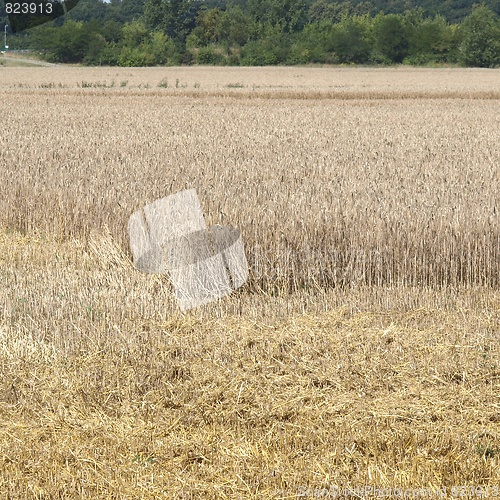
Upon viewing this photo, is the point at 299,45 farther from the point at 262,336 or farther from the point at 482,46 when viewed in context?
the point at 262,336

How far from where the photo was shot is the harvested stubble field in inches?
146

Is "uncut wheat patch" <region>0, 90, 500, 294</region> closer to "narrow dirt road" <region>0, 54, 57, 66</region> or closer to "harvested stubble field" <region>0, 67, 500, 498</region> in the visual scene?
"harvested stubble field" <region>0, 67, 500, 498</region>

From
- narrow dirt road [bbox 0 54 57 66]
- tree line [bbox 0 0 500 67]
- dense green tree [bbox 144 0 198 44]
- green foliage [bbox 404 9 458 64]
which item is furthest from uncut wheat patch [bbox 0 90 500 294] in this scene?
dense green tree [bbox 144 0 198 44]

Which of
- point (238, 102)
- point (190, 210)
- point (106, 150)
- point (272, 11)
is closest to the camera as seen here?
point (190, 210)

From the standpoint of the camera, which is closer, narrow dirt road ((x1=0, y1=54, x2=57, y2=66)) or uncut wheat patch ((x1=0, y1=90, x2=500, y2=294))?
uncut wheat patch ((x1=0, y1=90, x2=500, y2=294))

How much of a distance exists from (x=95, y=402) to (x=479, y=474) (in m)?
2.10

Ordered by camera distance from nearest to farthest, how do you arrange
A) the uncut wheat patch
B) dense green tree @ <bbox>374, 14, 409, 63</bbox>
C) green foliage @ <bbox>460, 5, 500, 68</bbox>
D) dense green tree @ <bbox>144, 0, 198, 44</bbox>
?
the uncut wheat patch < green foliage @ <bbox>460, 5, 500, 68</bbox> < dense green tree @ <bbox>374, 14, 409, 63</bbox> < dense green tree @ <bbox>144, 0, 198, 44</bbox>

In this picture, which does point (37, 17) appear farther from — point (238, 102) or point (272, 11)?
point (238, 102)

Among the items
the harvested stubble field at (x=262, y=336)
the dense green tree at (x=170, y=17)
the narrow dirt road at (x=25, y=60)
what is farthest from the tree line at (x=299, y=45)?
the harvested stubble field at (x=262, y=336)

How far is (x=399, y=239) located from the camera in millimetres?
6504

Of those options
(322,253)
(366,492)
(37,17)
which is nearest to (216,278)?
(322,253)

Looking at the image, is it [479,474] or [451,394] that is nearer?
[479,474]

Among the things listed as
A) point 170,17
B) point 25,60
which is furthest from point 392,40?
point 25,60

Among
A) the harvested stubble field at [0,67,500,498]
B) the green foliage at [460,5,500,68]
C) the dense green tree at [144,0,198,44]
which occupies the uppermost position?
the dense green tree at [144,0,198,44]
